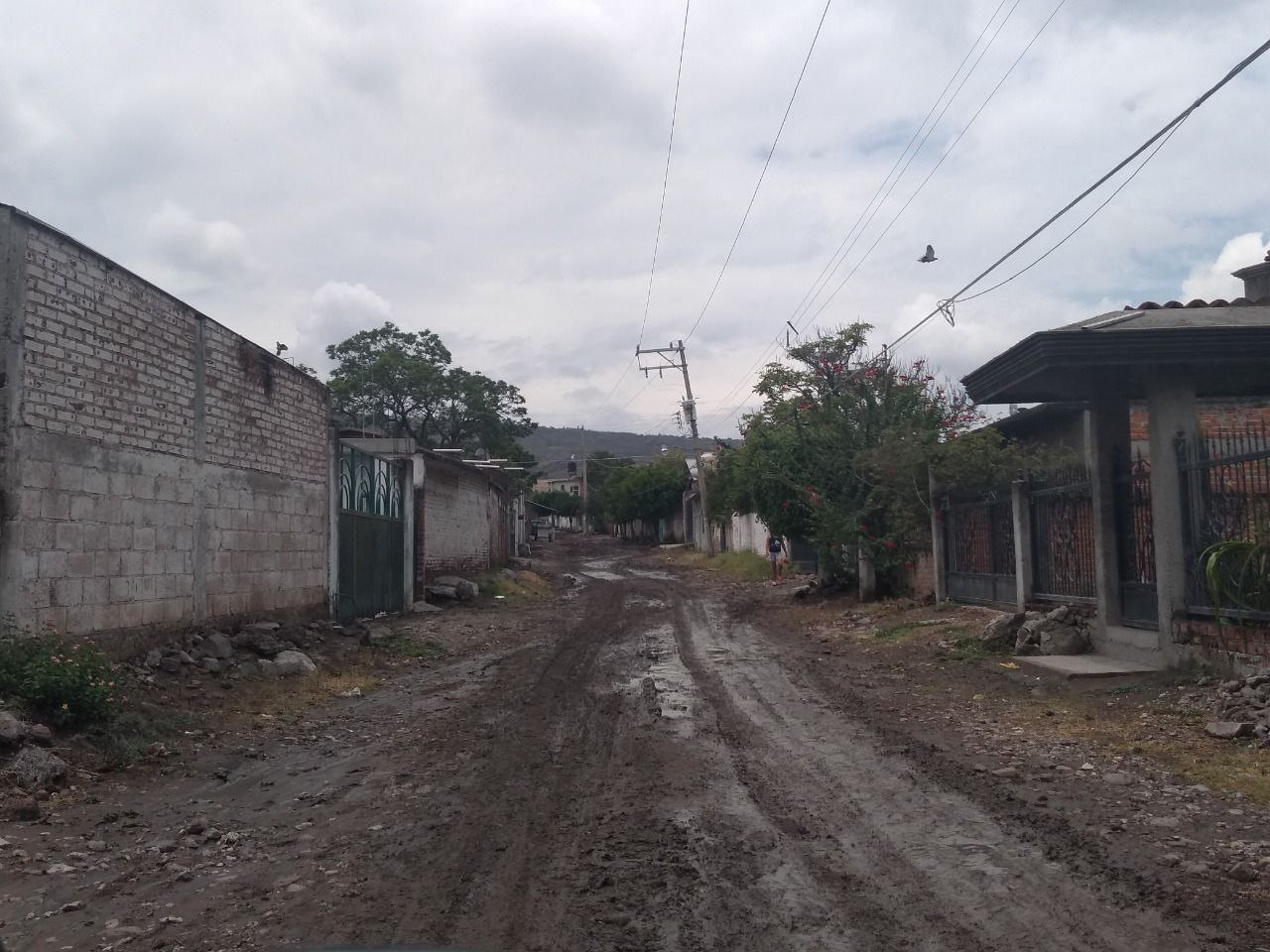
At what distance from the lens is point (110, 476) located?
33.9 ft

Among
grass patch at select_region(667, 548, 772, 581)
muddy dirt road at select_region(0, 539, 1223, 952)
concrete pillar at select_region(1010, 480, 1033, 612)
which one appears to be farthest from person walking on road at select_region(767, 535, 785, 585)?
muddy dirt road at select_region(0, 539, 1223, 952)

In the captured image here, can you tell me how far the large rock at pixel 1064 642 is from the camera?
11.9 metres

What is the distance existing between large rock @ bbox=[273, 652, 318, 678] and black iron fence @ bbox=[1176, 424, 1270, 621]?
9.53 m

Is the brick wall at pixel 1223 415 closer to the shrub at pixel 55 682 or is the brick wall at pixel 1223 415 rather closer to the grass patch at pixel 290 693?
the grass patch at pixel 290 693

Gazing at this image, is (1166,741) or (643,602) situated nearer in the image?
(1166,741)

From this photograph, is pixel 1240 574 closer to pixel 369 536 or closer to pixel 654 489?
pixel 369 536

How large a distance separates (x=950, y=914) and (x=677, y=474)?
65.6 meters

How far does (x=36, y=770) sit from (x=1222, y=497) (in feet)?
32.9

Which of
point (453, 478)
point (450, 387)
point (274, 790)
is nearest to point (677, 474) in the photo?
point (450, 387)

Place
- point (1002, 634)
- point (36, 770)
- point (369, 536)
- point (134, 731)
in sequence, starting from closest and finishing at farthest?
point (36, 770), point (134, 731), point (1002, 634), point (369, 536)

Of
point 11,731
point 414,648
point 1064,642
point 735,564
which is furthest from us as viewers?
point 735,564

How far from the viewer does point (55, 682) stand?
26.5 feet

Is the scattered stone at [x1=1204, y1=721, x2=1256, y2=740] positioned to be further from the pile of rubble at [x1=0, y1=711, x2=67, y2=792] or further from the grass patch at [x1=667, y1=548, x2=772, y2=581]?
the grass patch at [x1=667, y1=548, x2=772, y2=581]

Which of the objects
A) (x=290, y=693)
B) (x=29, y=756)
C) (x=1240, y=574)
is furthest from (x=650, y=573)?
(x=29, y=756)
